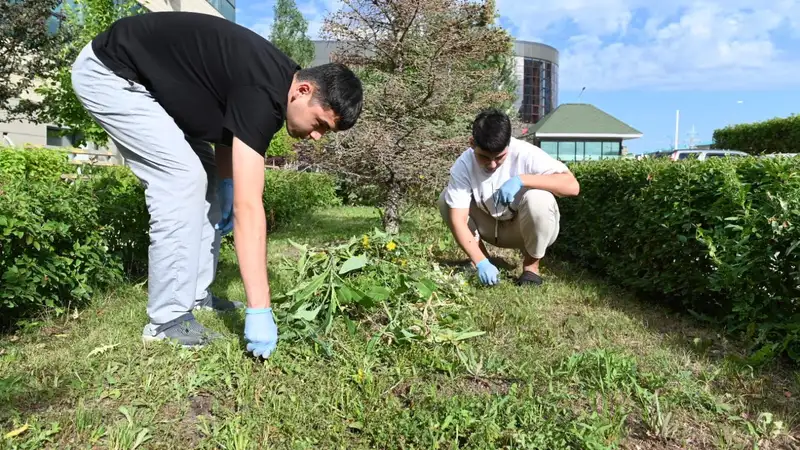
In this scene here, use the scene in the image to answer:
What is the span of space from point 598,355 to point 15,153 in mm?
7525

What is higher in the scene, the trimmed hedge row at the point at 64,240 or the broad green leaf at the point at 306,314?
the trimmed hedge row at the point at 64,240

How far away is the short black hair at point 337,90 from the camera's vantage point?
2227mm

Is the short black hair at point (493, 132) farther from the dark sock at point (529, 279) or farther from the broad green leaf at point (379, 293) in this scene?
the broad green leaf at point (379, 293)

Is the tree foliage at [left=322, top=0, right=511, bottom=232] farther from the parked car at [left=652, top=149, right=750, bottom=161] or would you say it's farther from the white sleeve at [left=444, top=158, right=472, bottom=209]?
the parked car at [left=652, top=149, right=750, bottom=161]

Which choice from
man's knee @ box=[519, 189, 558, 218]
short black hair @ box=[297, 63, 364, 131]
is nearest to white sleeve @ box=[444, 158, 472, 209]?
man's knee @ box=[519, 189, 558, 218]

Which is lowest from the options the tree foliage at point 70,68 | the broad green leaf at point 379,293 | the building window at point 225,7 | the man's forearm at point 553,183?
the broad green leaf at point 379,293

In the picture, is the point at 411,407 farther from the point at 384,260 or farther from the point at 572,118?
the point at 572,118

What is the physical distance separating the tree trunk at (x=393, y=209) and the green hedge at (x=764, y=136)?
45.4 feet

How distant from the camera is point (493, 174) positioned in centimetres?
389

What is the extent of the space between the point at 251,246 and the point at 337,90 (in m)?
0.69

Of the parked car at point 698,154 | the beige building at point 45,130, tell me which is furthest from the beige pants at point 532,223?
the beige building at point 45,130

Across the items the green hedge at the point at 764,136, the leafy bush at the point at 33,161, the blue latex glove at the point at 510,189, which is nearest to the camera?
the blue latex glove at the point at 510,189

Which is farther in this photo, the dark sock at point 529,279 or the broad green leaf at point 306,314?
the dark sock at point 529,279

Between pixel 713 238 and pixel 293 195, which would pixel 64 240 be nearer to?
pixel 713 238
